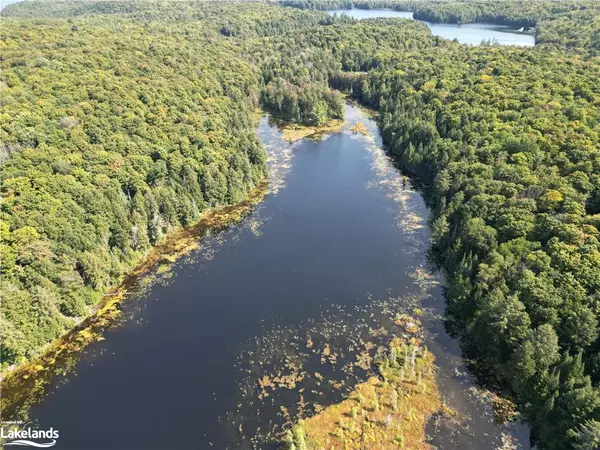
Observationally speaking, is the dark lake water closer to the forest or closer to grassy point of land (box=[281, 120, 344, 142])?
the forest

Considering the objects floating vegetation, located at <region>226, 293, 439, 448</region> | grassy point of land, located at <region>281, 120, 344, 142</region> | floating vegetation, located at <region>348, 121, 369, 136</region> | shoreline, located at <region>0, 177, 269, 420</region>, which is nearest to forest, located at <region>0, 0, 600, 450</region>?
shoreline, located at <region>0, 177, 269, 420</region>

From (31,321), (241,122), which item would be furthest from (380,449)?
(241,122)

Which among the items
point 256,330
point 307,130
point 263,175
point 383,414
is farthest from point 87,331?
point 307,130

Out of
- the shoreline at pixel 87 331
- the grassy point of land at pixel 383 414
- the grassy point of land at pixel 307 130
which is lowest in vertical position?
the grassy point of land at pixel 383 414

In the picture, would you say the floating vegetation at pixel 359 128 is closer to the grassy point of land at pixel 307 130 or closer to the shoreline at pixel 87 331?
the grassy point of land at pixel 307 130

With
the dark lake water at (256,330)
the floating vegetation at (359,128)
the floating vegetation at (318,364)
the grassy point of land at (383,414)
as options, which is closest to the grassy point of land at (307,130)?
the floating vegetation at (359,128)

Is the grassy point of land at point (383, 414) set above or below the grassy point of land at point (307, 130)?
below
